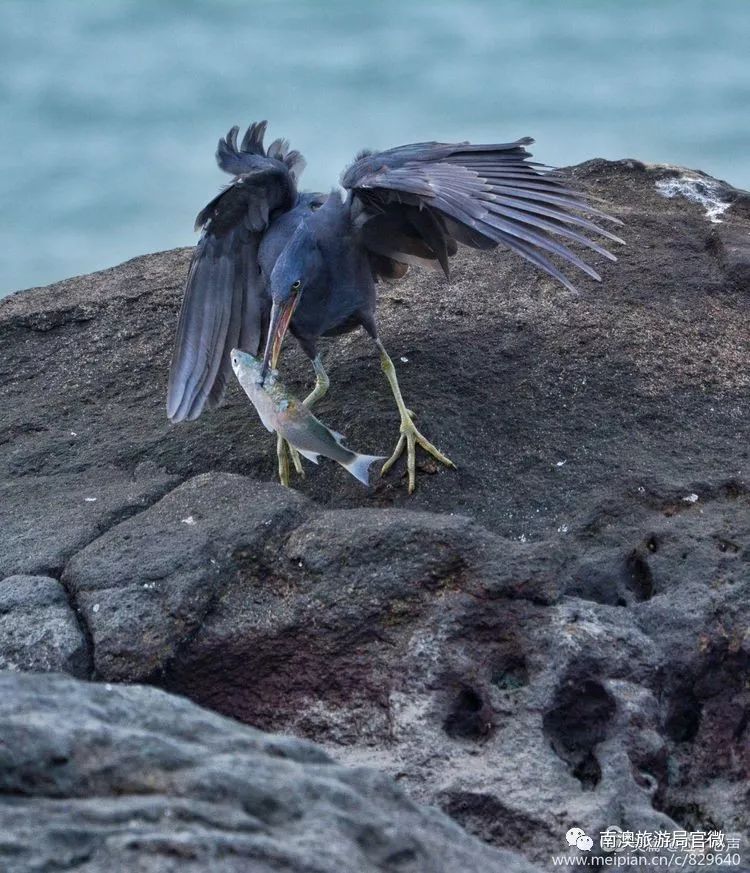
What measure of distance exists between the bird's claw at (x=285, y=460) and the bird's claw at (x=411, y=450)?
1.03 ft

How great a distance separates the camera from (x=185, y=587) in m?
3.04

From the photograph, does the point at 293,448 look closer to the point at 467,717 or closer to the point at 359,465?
the point at 359,465

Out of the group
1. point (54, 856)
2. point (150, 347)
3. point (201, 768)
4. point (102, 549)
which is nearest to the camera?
point (54, 856)

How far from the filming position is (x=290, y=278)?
13.5 feet

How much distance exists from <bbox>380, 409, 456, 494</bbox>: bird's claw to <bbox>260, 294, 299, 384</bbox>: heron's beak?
1.62 feet

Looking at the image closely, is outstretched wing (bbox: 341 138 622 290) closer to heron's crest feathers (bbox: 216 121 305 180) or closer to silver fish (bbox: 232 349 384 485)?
heron's crest feathers (bbox: 216 121 305 180)

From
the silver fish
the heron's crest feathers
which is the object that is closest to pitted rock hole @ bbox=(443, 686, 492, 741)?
the silver fish

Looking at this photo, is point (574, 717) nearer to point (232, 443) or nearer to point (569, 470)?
point (569, 470)

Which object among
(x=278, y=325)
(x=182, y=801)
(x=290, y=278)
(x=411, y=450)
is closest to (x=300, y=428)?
(x=411, y=450)

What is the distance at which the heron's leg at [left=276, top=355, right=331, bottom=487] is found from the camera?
3865 mm

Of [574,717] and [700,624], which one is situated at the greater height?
[700,624]

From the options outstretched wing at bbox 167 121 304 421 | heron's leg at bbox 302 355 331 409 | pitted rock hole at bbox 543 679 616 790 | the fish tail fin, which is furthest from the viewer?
outstretched wing at bbox 167 121 304 421

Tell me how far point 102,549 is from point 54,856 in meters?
1.78

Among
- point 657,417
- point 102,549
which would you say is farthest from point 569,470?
point 102,549
